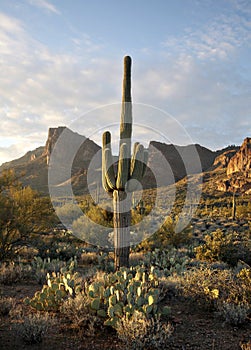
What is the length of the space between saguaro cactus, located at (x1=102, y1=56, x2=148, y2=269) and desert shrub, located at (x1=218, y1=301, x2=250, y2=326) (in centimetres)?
410

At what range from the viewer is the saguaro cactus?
9.32 metres

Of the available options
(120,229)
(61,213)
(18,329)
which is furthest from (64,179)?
(18,329)

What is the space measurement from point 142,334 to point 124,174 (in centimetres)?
547

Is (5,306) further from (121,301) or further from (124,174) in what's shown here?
(124,174)

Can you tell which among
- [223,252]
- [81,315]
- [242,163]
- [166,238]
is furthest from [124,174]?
[242,163]

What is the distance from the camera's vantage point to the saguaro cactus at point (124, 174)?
932 cm

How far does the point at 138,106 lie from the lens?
12297 mm

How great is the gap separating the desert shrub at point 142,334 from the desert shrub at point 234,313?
1.35 meters

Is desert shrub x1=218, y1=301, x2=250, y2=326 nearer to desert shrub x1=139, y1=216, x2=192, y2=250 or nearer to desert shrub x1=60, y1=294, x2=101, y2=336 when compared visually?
desert shrub x1=60, y1=294, x2=101, y2=336

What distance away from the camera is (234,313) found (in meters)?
5.29

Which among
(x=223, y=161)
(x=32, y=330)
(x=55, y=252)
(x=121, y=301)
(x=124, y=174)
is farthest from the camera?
(x=223, y=161)

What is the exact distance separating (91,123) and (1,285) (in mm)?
7772

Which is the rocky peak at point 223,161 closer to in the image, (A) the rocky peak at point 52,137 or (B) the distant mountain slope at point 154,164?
(B) the distant mountain slope at point 154,164

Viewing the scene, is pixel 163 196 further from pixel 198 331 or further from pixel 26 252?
pixel 198 331
